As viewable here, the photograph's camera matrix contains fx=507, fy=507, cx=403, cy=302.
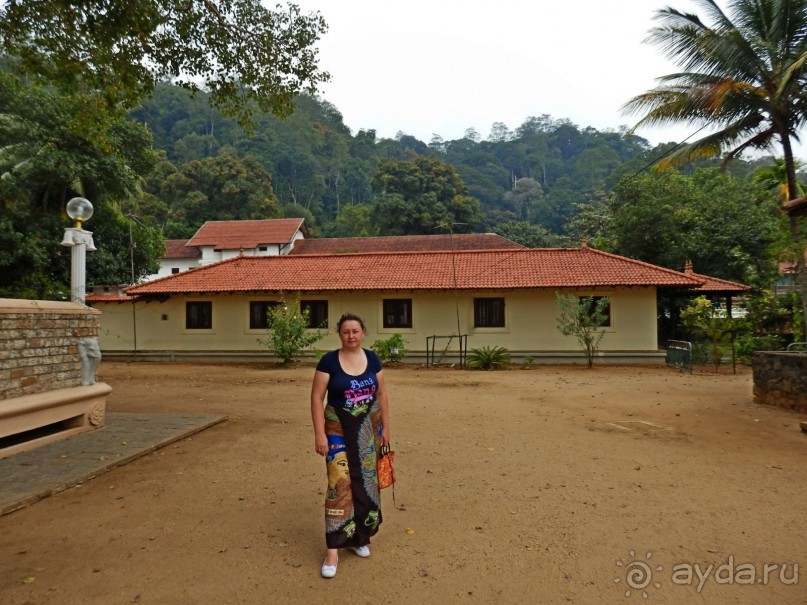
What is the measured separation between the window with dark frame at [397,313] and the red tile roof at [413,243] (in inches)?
690

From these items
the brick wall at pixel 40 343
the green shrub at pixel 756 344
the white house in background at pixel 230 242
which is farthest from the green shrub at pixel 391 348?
the white house in background at pixel 230 242

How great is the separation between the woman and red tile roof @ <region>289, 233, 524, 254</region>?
3107 cm

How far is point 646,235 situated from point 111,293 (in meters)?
21.0

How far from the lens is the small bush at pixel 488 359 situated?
48.2ft

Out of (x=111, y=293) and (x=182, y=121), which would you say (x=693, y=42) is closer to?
(x=111, y=293)

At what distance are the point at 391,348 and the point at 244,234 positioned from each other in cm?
2710

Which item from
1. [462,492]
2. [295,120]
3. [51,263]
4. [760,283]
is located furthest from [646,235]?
[295,120]

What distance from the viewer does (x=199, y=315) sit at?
17406 mm

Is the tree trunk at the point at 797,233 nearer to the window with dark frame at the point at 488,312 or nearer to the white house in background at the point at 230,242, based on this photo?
the window with dark frame at the point at 488,312

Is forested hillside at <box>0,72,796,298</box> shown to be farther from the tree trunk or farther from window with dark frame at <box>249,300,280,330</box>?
window with dark frame at <box>249,300,280,330</box>

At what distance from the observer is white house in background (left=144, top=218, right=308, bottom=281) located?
37.9 metres

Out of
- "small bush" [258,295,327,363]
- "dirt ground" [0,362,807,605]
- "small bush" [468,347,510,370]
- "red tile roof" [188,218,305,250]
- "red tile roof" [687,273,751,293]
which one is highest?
"red tile roof" [188,218,305,250]

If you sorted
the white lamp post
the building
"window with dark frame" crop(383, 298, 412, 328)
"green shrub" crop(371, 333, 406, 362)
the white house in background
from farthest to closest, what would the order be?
the white house in background < "window with dark frame" crop(383, 298, 412, 328) < the building < "green shrub" crop(371, 333, 406, 362) < the white lamp post

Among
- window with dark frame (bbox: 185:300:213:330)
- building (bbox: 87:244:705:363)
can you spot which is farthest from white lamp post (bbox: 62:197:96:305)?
window with dark frame (bbox: 185:300:213:330)
